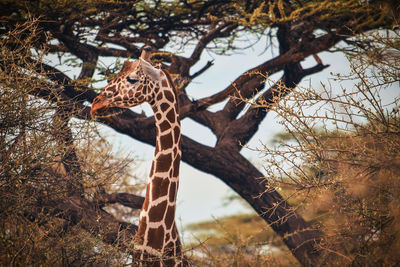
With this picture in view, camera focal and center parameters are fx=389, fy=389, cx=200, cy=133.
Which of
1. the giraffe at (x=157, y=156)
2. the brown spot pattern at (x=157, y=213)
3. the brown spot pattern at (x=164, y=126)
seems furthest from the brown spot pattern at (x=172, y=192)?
the brown spot pattern at (x=164, y=126)

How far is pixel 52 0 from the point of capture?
5375mm

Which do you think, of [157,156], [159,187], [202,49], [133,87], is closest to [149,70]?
[133,87]

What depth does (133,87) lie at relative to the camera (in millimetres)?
4160

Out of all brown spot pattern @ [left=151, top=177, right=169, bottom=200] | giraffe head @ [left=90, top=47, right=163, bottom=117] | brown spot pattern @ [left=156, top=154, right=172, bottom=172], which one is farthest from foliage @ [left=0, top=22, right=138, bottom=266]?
brown spot pattern @ [left=156, top=154, right=172, bottom=172]

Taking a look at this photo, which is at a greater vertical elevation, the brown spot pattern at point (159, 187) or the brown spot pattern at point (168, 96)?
the brown spot pattern at point (168, 96)

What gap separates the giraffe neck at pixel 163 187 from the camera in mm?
3645

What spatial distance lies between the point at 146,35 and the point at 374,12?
160 inches

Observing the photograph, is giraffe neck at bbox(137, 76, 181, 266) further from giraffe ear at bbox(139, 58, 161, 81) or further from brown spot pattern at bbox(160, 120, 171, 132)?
giraffe ear at bbox(139, 58, 161, 81)

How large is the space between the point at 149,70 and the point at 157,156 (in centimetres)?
92

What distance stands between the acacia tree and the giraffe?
1474 mm

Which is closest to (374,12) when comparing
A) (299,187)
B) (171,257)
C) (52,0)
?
(299,187)

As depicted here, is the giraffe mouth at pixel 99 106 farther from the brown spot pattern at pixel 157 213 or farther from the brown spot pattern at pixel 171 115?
the brown spot pattern at pixel 157 213

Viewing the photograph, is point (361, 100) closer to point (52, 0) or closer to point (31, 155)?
point (31, 155)

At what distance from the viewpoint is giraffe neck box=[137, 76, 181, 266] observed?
3645 mm
